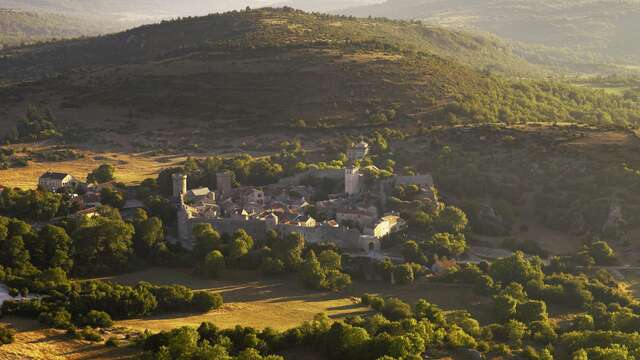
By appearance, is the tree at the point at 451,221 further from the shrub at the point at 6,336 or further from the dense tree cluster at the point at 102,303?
the shrub at the point at 6,336

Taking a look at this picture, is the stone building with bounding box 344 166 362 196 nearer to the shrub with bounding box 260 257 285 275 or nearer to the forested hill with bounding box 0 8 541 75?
the shrub with bounding box 260 257 285 275

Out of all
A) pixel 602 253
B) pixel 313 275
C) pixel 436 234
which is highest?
pixel 436 234

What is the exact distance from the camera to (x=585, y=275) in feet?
137

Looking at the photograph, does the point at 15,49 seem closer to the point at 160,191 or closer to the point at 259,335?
the point at 160,191

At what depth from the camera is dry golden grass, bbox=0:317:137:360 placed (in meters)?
28.3

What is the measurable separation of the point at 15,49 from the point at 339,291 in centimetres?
13511

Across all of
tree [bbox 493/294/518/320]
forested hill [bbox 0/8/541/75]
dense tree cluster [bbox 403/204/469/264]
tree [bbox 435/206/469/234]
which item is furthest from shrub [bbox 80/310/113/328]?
forested hill [bbox 0/8/541/75]

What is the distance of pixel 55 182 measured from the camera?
54594mm

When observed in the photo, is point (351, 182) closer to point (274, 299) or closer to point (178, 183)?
point (178, 183)

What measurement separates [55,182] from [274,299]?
2361cm

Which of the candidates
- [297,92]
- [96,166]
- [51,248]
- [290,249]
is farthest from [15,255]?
[297,92]

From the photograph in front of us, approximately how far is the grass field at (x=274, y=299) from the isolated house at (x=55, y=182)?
52.9ft

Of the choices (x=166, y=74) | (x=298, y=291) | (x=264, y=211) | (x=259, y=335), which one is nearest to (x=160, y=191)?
(x=264, y=211)

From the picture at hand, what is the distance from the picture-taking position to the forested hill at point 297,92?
81875mm
